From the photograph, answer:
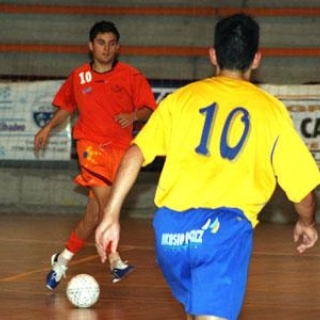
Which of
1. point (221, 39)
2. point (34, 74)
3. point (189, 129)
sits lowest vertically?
point (34, 74)

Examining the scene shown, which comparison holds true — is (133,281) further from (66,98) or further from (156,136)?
(156,136)

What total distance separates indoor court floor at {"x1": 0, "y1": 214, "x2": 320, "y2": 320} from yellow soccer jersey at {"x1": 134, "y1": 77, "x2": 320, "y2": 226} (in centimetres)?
299

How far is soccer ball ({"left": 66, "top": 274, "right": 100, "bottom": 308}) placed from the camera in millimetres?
8203

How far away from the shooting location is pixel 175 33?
18062 millimetres

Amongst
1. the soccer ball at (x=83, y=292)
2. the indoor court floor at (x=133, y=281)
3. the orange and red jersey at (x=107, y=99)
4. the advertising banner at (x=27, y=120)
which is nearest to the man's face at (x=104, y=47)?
the orange and red jersey at (x=107, y=99)

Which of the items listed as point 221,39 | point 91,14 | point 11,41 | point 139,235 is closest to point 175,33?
point 91,14

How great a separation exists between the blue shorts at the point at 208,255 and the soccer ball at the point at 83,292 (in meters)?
3.32

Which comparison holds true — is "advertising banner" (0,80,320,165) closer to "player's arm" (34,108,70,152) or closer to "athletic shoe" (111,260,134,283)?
"player's arm" (34,108,70,152)

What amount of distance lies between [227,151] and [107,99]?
5.34 metres

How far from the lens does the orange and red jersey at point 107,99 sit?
10102mm

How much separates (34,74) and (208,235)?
1319 centimetres

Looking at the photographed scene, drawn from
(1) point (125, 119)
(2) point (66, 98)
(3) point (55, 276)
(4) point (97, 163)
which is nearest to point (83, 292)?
(3) point (55, 276)

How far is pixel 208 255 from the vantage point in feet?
16.0

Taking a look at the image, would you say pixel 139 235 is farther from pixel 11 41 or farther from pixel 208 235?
pixel 208 235
